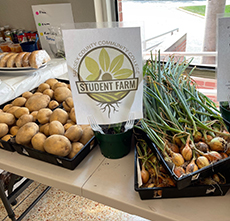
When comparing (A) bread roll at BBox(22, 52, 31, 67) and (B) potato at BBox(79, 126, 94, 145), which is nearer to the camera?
(B) potato at BBox(79, 126, 94, 145)

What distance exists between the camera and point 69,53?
1.99ft

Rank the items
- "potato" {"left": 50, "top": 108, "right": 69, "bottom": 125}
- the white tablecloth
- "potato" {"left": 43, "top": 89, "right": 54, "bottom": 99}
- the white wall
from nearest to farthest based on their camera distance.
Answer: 1. "potato" {"left": 50, "top": 108, "right": 69, "bottom": 125}
2. "potato" {"left": 43, "top": 89, "right": 54, "bottom": 99}
3. the white tablecloth
4. the white wall

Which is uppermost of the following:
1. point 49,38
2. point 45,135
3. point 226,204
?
point 49,38

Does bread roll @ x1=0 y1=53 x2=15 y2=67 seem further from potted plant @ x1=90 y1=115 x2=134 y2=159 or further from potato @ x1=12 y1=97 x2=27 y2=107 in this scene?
potted plant @ x1=90 y1=115 x2=134 y2=159

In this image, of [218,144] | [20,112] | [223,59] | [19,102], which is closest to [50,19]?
[19,102]

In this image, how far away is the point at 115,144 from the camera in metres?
0.76

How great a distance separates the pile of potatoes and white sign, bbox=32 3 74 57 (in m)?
1.10

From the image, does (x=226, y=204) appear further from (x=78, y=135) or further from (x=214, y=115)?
(x=78, y=135)

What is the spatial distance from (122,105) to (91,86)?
11 cm

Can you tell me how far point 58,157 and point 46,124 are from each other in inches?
8.0

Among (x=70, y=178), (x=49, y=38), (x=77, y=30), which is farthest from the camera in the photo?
(x=49, y=38)

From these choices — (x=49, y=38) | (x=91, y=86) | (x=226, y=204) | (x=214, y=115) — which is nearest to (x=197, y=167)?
(x=226, y=204)

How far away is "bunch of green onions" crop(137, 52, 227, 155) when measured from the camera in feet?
2.31

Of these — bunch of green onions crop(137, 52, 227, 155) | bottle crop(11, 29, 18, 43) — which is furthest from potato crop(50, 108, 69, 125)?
bottle crop(11, 29, 18, 43)
